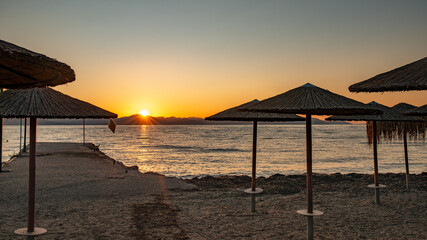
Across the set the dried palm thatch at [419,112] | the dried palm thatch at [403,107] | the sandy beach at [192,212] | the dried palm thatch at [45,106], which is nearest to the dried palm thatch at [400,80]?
the sandy beach at [192,212]

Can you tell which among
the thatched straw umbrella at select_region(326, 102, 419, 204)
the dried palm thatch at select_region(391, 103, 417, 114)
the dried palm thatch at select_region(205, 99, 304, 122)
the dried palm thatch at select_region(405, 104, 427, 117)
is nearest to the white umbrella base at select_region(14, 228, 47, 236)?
the dried palm thatch at select_region(205, 99, 304, 122)

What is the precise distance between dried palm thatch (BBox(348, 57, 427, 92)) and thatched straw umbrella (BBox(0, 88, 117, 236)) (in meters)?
4.04

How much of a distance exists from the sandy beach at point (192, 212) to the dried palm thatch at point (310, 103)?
7.86ft

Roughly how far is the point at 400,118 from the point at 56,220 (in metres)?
8.04

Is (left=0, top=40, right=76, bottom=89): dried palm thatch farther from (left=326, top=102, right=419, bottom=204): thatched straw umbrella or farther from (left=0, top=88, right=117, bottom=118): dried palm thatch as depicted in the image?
(left=326, top=102, right=419, bottom=204): thatched straw umbrella

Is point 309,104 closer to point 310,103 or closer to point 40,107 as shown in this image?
point 310,103

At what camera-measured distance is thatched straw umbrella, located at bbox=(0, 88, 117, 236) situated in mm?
5605

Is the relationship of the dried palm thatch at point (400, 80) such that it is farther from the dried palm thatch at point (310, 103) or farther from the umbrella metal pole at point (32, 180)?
the umbrella metal pole at point (32, 180)

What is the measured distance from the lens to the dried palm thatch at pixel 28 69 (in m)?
3.22

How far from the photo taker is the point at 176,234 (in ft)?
22.1

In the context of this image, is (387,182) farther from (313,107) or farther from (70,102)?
(70,102)

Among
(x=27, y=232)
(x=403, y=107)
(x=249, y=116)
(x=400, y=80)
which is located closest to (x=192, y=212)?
(x=249, y=116)

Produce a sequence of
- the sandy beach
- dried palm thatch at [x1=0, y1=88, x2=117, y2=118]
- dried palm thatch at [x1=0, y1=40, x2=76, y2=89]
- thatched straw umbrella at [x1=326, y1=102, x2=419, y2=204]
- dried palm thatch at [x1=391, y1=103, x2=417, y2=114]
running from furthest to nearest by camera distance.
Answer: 1. dried palm thatch at [x1=391, y1=103, x2=417, y2=114]
2. thatched straw umbrella at [x1=326, y1=102, x2=419, y2=204]
3. the sandy beach
4. dried palm thatch at [x1=0, y1=88, x2=117, y2=118]
5. dried palm thatch at [x1=0, y1=40, x2=76, y2=89]

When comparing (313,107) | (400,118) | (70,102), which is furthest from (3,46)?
(400,118)
